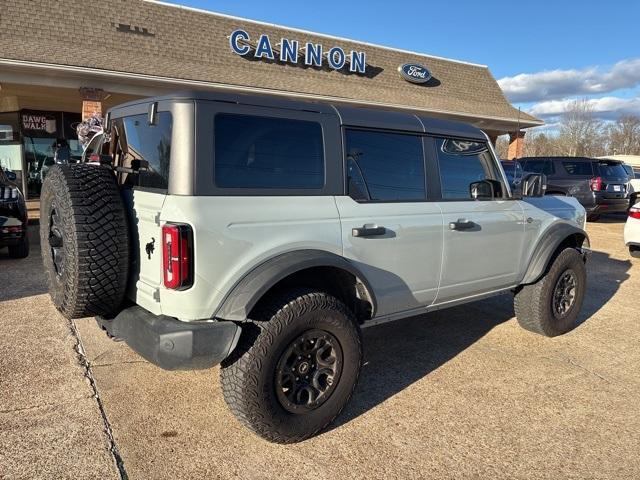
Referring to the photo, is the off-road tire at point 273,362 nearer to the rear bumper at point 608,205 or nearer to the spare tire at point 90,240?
the spare tire at point 90,240

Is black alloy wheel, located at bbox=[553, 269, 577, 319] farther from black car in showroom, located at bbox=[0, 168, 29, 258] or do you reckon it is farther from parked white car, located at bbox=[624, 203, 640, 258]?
black car in showroom, located at bbox=[0, 168, 29, 258]

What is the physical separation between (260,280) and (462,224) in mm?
1793

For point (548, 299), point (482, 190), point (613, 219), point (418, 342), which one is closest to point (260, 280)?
point (482, 190)

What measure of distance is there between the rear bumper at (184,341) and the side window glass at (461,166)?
2055 mm

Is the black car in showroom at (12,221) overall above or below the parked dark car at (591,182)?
below

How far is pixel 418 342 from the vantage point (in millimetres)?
4656

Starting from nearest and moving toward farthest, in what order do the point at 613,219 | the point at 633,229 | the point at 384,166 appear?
the point at 384,166
the point at 633,229
the point at 613,219

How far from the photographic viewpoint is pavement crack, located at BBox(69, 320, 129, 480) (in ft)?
8.92

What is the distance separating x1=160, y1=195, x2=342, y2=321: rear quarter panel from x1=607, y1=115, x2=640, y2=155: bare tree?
95.7 meters

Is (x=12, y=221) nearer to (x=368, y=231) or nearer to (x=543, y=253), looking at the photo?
(x=368, y=231)

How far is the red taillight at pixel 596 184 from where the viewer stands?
44.0 ft

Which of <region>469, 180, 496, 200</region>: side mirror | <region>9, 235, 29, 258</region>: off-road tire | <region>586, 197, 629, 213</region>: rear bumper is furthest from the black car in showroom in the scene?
<region>586, 197, 629, 213</region>: rear bumper

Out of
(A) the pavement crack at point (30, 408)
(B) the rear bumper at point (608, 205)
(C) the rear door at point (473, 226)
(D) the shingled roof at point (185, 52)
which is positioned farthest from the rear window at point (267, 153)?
(B) the rear bumper at point (608, 205)

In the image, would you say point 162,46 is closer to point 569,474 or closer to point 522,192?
point 522,192
